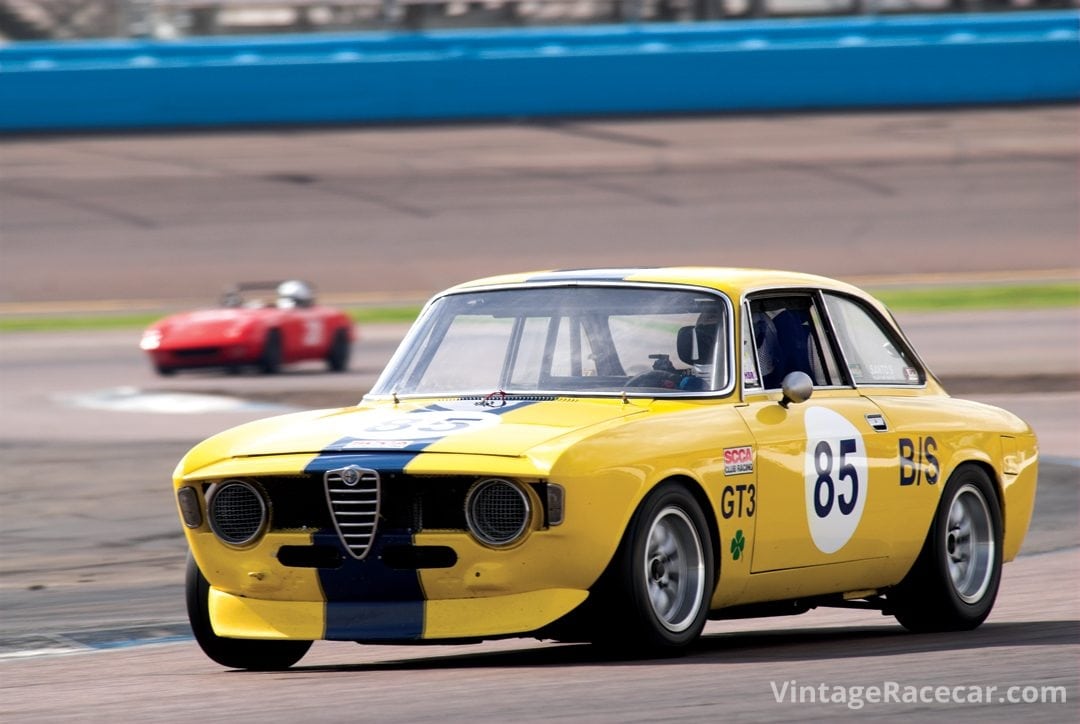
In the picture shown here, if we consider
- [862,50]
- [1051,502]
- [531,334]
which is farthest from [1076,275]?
[531,334]

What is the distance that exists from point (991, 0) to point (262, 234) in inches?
655

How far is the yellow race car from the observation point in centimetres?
632

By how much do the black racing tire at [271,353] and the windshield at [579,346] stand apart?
14802 millimetres

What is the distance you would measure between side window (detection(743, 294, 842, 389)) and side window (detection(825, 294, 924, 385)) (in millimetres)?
107

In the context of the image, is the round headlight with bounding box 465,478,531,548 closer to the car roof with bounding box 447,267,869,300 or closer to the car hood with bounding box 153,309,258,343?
the car roof with bounding box 447,267,869,300

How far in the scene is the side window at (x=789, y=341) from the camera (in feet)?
24.5

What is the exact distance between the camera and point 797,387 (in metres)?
7.20

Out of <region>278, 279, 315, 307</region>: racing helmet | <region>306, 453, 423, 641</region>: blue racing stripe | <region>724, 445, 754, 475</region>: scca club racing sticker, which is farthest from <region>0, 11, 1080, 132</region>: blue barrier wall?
<region>306, 453, 423, 641</region>: blue racing stripe

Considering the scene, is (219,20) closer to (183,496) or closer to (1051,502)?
(1051,502)

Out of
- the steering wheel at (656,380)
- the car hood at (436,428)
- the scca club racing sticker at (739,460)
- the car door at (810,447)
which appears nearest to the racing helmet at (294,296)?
the car door at (810,447)

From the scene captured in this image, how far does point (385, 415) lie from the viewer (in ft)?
22.9

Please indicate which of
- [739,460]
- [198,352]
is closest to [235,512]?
[739,460]

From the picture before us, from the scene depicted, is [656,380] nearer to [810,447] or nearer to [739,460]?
[739,460]

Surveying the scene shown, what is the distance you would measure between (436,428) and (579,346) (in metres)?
0.92
